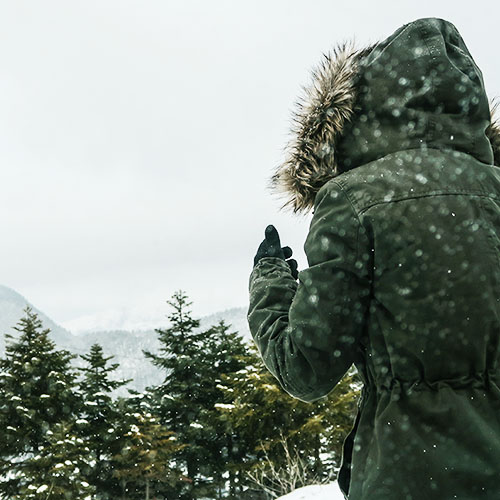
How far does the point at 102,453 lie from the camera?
73.7 ft

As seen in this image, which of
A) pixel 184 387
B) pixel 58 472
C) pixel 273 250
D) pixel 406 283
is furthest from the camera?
pixel 184 387

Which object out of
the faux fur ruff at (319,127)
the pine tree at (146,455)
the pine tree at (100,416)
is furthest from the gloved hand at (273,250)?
the pine tree at (100,416)

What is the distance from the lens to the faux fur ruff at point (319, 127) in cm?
164

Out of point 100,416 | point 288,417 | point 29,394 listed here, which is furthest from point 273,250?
point 100,416

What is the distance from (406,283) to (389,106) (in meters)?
0.47

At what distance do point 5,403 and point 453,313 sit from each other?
22054 mm

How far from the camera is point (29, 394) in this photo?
70.2ft

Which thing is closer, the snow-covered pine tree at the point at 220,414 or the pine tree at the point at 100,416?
the pine tree at the point at 100,416

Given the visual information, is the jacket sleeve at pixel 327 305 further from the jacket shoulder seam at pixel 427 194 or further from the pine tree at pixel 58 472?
the pine tree at pixel 58 472

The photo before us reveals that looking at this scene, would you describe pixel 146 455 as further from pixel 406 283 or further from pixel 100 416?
pixel 406 283

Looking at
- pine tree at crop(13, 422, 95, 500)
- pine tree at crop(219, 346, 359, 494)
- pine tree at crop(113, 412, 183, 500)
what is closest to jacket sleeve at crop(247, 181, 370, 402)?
pine tree at crop(219, 346, 359, 494)

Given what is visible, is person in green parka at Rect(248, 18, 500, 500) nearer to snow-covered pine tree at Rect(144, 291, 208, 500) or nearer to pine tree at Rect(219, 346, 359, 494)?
pine tree at Rect(219, 346, 359, 494)

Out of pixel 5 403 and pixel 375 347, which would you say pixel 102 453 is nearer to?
pixel 5 403

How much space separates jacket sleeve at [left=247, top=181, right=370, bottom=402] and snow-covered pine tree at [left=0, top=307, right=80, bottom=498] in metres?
20.9
